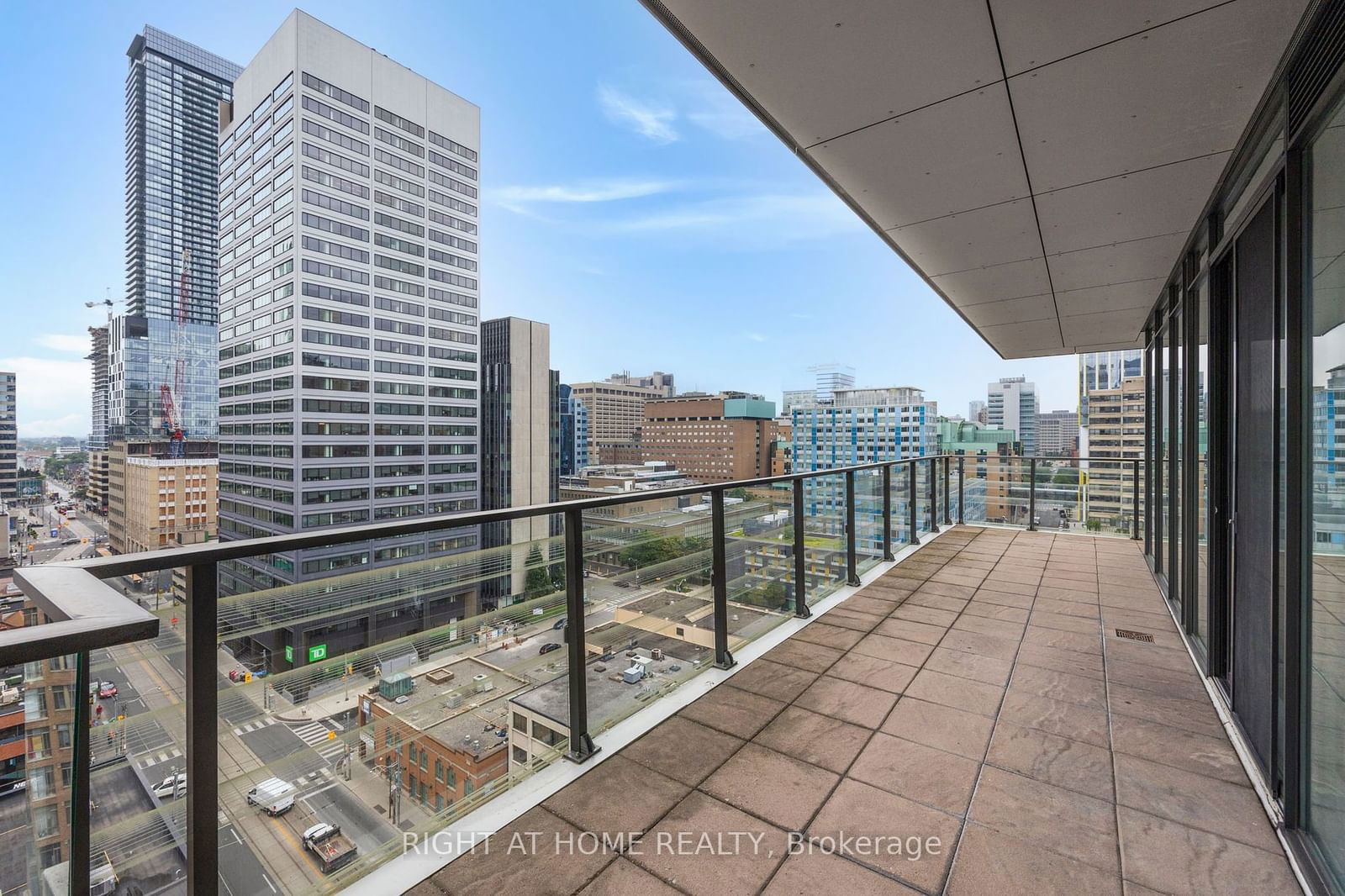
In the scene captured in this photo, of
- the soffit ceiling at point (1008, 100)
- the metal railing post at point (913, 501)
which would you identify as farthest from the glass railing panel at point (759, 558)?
the metal railing post at point (913, 501)

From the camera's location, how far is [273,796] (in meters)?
1.35

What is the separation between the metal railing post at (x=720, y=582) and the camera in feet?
10.0

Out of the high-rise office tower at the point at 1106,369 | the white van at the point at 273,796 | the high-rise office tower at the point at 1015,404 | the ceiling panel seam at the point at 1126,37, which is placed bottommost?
the white van at the point at 273,796

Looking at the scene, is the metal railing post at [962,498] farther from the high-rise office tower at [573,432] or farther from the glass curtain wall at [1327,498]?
the high-rise office tower at [573,432]

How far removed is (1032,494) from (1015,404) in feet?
170

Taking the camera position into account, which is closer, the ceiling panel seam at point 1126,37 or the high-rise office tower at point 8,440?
the ceiling panel seam at point 1126,37

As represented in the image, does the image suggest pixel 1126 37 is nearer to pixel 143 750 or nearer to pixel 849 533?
pixel 143 750

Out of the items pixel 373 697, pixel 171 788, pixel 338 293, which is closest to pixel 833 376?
pixel 338 293

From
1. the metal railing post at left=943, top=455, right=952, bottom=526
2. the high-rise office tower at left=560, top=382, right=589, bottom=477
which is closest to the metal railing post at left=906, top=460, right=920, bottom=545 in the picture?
the metal railing post at left=943, top=455, right=952, bottom=526

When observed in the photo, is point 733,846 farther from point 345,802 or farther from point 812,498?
point 812,498

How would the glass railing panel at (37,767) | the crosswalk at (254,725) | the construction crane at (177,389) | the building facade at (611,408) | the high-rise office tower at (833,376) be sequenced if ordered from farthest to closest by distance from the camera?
1. the high-rise office tower at (833,376)
2. the building facade at (611,408)
3. the construction crane at (177,389)
4. the crosswalk at (254,725)
5. the glass railing panel at (37,767)

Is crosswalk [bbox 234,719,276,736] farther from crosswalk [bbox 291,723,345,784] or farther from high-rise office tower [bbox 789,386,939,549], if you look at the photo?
high-rise office tower [bbox 789,386,939,549]

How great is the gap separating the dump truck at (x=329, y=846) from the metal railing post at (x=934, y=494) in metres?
7.13

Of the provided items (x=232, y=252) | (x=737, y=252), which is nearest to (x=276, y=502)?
(x=232, y=252)
